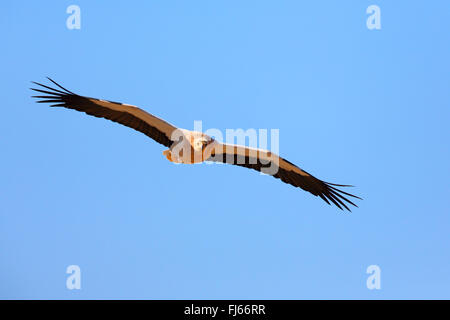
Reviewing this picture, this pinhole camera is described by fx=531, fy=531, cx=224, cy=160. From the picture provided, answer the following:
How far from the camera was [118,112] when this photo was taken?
11109mm

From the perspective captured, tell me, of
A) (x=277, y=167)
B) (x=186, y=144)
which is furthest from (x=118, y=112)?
(x=277, y=167)

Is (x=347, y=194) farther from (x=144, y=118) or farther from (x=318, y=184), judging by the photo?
(x=144, y=118)

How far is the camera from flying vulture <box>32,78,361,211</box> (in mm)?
10945

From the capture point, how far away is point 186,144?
10984 mm

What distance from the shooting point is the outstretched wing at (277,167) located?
38.2 feet

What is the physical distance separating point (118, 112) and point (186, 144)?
159 cm

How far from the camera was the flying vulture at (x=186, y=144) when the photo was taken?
1095 centimetres

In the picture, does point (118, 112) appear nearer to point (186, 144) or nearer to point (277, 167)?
point (186, 144)

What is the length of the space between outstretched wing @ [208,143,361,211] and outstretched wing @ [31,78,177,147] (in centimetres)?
124

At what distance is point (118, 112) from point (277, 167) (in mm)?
3715
